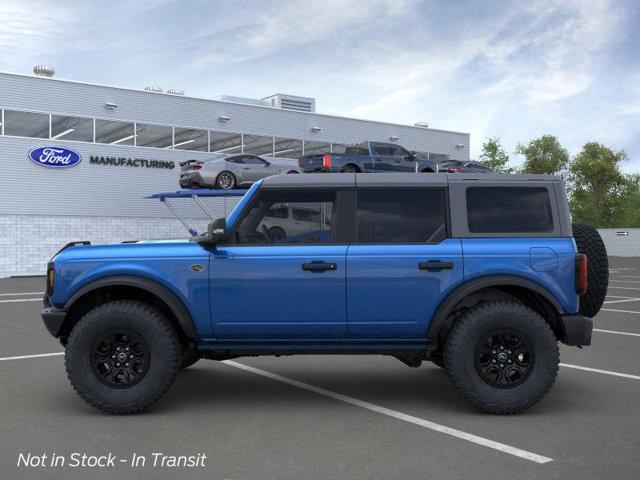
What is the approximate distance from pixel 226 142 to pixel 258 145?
170 cm

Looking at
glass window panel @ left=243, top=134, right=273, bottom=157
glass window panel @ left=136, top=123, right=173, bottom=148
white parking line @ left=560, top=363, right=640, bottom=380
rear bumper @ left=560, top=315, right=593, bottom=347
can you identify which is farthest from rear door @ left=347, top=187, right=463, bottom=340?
glass window panel @ left=243, top=134, right=273, bottom=157

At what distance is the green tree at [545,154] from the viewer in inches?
3177

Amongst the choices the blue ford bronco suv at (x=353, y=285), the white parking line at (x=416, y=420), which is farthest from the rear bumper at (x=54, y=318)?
the white parking line at (x=416, y=420)

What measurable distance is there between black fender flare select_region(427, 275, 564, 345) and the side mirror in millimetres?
1849

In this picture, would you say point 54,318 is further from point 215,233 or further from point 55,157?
point 55,157

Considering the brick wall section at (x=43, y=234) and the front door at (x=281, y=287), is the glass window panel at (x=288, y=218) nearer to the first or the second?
the front door at (x=281, y=287)

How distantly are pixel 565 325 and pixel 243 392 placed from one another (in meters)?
2.92

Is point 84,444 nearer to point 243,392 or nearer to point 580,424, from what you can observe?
point 243,392

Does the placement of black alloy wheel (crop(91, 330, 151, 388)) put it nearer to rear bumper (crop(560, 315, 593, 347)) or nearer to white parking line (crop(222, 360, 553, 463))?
white parking line (crop(222, 360, 553, 463))

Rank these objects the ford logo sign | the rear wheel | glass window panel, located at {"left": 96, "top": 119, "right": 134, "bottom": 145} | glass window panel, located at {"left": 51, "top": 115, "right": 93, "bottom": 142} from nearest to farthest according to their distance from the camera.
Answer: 1. the rear wheel
2. the ford logo sign
3. glass window panel, located at {"left": 51, "top": 115, "right": 93, "bottom": 142}
4. glass window panel, located at {"left": 96, "top": 119, "right": 134, "bottom": 145}

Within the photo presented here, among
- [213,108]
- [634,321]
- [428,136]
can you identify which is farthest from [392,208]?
[428,136]

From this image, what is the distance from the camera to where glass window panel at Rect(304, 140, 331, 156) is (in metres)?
36.6

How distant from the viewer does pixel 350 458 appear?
4.48 meters

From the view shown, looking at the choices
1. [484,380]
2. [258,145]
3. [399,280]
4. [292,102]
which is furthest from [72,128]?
[484,380]
